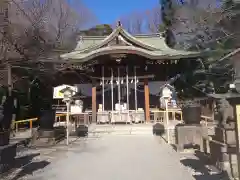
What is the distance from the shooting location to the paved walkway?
6.56m

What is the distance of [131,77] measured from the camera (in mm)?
18953

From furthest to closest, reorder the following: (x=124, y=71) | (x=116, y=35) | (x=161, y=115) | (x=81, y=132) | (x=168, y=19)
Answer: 1. (x=168, y=19)
2. (x=124, y=71)
3. (x=116, y=35)
4. (x=161, y=115)
5. (x=81, y=132)

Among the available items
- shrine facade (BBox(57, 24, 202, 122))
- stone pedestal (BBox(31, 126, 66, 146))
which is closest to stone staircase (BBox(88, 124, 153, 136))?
shrine facade (BBox(57, 24, 202, 122))

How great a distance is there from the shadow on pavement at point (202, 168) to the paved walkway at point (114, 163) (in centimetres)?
21

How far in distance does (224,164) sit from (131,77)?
12.8 m

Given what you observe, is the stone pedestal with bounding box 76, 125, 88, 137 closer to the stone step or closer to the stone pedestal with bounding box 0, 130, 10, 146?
the stone step

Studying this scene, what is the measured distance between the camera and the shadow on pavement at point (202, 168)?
6211 millimetres

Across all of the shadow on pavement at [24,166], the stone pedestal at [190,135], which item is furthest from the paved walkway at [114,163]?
the stone pedestal at [190,135]

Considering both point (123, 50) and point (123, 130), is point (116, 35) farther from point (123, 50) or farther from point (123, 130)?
point (123, 130)

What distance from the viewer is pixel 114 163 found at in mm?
7852

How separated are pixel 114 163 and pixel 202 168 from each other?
250cm

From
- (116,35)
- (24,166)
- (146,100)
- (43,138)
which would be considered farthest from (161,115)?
(24,166)

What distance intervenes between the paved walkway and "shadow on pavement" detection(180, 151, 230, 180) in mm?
212

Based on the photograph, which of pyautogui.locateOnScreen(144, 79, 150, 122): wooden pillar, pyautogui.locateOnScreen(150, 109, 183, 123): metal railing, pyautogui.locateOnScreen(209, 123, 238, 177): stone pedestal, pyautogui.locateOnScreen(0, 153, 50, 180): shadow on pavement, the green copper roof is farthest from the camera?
pyautogui.locateOnScreen(144, 79, 150, 122): wooden pillar
